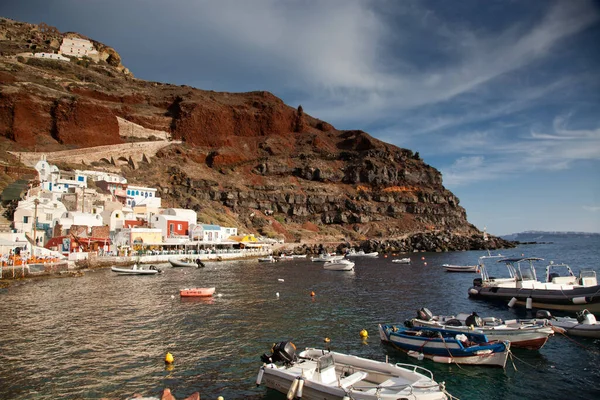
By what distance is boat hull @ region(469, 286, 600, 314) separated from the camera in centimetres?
2584


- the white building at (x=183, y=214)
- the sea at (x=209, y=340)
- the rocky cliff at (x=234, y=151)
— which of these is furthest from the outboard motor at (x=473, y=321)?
the rocky cliff at (x=234, y=151)

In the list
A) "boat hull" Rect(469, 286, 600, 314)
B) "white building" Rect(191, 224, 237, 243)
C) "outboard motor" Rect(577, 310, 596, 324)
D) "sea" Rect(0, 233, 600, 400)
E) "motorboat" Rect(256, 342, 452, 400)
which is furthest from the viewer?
"white building" Rect(191, 224, 237, 243)

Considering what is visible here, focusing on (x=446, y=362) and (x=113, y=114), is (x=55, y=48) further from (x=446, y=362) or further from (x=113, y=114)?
(x=446, y=362)

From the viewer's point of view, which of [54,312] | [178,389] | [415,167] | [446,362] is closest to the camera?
A: [178,389]

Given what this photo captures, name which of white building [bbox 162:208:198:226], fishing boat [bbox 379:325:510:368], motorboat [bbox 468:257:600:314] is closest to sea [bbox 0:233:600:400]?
fishing boat [bbox 379:325:510:368]

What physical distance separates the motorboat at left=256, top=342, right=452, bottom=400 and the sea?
3.17 feet

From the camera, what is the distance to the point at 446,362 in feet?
53.9

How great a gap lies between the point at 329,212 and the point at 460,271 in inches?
2657

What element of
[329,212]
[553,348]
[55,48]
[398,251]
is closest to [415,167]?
[329,212]

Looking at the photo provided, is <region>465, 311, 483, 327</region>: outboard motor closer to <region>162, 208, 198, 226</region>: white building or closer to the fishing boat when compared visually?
the fishing boat

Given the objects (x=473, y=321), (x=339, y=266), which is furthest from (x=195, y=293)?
(x=339, y=266)

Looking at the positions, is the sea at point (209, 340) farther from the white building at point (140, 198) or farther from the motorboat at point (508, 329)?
the white building at point (140, 198)

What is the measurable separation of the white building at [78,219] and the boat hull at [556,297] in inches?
2394

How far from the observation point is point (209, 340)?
19859 millimetres
